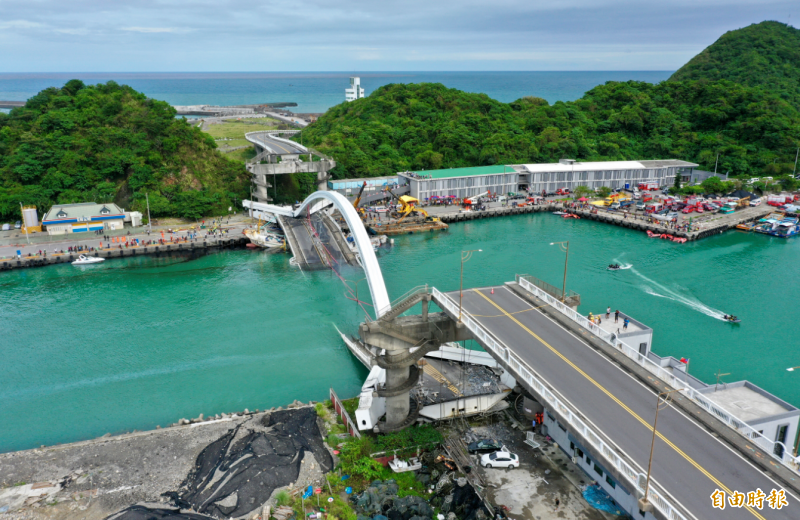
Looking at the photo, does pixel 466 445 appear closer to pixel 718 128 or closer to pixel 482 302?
pixel 482 302

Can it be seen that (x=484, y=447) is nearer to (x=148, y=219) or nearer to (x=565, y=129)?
(x=148, y=219)

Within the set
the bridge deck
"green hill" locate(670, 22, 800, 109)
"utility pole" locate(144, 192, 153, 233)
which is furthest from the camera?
"green hill" locate(670, 22, 800, 109)

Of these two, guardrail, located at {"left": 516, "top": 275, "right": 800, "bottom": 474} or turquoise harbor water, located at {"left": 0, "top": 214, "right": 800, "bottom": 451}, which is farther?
turquoise harbor water, located at {"left": 0, "top": 214, "right": 800, "bottom": 451}

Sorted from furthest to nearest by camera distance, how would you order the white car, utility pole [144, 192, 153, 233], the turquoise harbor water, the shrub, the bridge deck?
utility pole [144, 192, 153, 233]
the turquoise harbor water
the white car
the shrub
the bridge deck

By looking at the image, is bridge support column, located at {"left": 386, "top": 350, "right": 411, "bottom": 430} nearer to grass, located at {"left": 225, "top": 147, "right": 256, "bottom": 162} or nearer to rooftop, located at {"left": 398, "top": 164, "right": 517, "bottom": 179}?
rooftop, located at {"left": 398, "top": 164, "right": 517, "bottom": 179}

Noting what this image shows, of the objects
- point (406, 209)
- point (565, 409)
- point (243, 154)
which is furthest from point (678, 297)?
point (243, 154)

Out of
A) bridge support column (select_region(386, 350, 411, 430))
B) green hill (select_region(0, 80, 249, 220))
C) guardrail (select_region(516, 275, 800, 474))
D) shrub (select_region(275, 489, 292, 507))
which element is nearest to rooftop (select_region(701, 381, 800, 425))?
guardrail (select_region(516, 275, 800, 474))

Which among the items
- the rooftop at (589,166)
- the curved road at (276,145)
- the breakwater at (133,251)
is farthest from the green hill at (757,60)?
the breakwater at (133,251)
